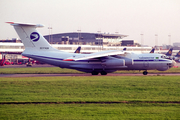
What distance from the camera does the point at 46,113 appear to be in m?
11.6

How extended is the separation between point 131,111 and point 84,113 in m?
2.16

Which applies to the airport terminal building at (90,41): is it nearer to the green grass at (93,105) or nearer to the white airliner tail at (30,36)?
the white airliner tail at (30,36)

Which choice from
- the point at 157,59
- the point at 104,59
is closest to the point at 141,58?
Result: the point at 157,59

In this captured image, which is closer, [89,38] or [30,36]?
[30,36]

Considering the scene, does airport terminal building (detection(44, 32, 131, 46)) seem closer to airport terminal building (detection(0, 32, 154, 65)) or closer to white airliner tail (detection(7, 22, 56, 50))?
airport terminal building (detection(0, 32, 154, 65))

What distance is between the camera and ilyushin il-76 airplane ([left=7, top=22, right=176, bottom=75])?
3078cm

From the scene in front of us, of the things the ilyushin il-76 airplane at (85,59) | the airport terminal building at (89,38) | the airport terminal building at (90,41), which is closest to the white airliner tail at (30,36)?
the ilyushin il-76 airplane at (85,59)

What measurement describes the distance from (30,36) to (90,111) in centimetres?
2110

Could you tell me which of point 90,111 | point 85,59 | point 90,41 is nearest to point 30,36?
point 85,59

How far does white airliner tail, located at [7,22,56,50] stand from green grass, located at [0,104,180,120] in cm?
1858

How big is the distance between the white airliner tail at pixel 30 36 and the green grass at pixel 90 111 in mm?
18580

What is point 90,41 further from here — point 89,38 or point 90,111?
point 90,111

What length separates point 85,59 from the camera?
3130 cm

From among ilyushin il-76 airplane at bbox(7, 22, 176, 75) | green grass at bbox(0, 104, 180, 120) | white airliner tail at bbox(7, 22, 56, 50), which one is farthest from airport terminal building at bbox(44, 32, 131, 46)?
green grass at bbox(0, 104, 180, 120)
